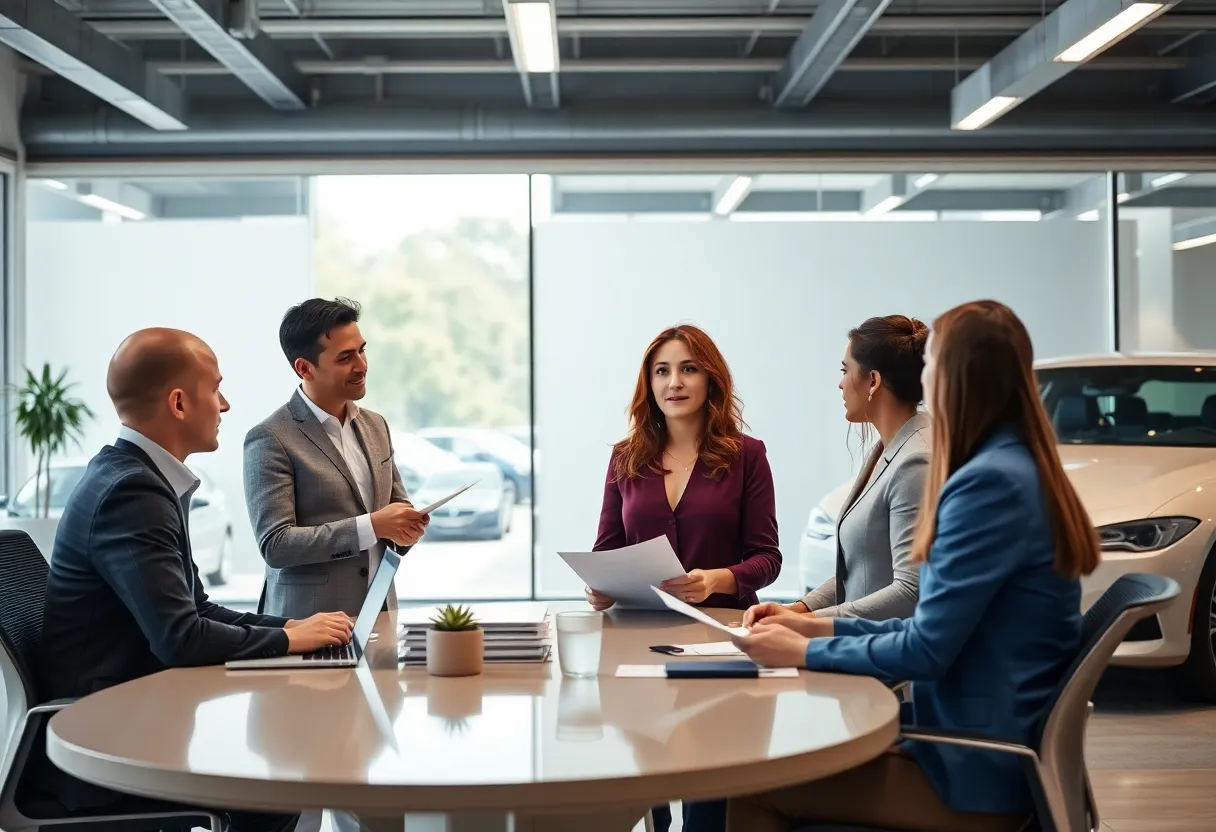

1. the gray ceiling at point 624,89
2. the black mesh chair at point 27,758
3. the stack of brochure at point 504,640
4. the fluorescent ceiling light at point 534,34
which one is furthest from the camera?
the gray ceiling at point 624,89

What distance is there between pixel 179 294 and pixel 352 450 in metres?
5.49

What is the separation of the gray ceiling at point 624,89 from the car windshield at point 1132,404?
94.0 inches

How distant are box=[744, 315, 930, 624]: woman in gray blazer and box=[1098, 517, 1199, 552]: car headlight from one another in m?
2.40

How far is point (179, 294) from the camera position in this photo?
8.20 metres

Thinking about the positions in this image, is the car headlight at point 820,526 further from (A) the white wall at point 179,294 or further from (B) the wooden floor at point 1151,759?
(A) the white wall at point 179,294

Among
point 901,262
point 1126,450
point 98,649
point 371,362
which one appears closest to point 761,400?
point 901,262

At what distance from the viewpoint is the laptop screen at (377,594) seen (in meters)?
2.11

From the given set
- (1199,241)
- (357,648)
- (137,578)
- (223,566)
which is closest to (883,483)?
(357,648)

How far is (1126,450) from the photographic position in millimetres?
5367

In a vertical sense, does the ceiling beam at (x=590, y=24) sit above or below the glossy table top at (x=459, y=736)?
above

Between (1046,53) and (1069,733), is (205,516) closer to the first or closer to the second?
(1046,53)

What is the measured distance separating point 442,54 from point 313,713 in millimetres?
6861

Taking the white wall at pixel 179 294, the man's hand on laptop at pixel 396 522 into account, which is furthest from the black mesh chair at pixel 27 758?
the white wall at pixel 179 294

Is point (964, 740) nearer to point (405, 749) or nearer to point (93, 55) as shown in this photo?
point (405, 749)
